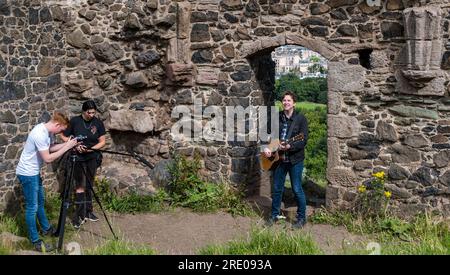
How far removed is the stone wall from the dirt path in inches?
28.9

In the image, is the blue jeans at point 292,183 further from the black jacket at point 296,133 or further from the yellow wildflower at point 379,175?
the yellow wildflower at point 379,175

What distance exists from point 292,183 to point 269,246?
1406 millimetres

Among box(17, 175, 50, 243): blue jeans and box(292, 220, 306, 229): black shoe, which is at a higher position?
box(17, 175, 50, 243): blue jeans

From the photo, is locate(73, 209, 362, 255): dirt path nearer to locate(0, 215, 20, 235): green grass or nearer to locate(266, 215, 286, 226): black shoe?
locate(266, 215, 286, 226): black shoe

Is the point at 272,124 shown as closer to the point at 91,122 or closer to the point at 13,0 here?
the point at 91,122

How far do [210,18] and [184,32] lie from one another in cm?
43

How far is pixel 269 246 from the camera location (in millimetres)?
5270

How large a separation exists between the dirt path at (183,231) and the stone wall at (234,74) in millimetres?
734

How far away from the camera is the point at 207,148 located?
800 cm

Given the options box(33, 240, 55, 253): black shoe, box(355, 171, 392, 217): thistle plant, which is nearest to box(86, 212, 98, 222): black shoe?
box(33, 240, 55, 253): black shoe

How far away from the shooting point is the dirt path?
6137mm

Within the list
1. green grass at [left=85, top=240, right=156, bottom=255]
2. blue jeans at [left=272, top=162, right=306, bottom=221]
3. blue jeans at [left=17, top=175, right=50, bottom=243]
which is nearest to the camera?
green grass at [left=85, top=240, right=156, bottom=255]

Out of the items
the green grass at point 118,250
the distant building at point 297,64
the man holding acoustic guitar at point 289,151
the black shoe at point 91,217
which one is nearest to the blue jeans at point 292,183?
the man holding acoustic guitar at point 289,151
